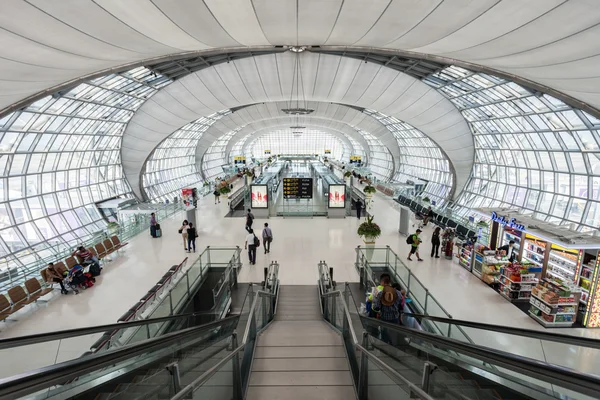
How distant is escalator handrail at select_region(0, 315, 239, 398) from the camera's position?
1616 mm

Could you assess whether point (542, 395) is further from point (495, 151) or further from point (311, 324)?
point (495, 151)

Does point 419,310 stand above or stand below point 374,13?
below

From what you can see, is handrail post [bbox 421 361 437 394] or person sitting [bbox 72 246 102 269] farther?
person sitting [bbox 72 246 102 269]

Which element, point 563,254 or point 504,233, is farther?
point 504,233

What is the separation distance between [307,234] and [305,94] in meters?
17.5

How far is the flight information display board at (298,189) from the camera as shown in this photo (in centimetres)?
1972

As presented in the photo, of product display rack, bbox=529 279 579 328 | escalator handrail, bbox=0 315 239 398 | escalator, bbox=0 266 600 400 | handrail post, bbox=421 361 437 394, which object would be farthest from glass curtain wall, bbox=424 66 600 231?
escalator handrail, bbox=0 315 239 398

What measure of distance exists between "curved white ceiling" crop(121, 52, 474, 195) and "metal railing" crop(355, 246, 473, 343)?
1534 cm

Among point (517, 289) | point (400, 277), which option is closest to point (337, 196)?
point (400, 277)

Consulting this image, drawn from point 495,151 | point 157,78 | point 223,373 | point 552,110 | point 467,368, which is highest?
point 157,78

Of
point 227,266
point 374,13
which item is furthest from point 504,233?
point 227,266

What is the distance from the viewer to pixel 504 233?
13.6 metres

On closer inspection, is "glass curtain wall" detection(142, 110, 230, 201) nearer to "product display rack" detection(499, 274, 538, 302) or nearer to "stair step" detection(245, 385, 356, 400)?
"product display rack" detection(499, 274, 538, 302)

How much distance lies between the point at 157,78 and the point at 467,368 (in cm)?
2631
